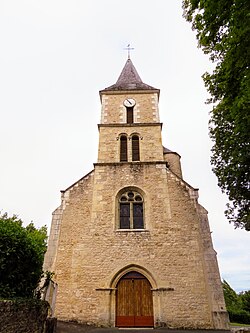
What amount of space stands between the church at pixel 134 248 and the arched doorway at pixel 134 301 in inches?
1.5

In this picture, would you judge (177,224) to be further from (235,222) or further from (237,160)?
(237,160)

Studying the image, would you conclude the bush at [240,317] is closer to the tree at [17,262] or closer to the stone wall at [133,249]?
the stone wall at [133,249]

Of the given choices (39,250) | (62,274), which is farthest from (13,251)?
(62,274)

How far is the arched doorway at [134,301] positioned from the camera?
37.3 ft

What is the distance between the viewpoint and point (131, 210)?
45.7ft

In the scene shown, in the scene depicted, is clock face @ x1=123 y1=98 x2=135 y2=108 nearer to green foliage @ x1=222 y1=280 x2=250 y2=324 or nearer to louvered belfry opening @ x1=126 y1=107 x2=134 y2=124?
louvered belfry opening @ x1=126 y1=107 x2=134 y2=124

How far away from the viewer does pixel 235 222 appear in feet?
40.0

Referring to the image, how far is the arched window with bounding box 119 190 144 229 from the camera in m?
13.6

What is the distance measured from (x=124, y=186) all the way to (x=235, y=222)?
5742 millimetres

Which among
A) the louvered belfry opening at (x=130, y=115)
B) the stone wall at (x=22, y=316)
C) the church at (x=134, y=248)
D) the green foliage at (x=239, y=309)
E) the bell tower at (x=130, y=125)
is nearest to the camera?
the stone wall at (x=22, y=316)

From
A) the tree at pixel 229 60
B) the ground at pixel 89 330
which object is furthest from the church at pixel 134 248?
the tree at pixel 229 60

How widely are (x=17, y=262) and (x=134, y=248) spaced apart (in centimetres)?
704

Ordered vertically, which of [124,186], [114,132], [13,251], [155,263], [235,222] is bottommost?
[13,251]

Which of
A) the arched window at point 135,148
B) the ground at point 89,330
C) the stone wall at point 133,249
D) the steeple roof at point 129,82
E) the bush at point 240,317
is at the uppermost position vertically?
the steeple roof at point 129,82
